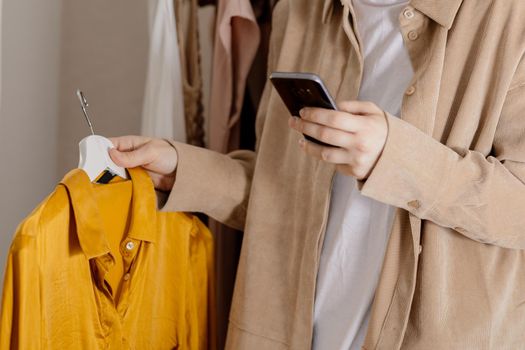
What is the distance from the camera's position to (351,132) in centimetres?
80

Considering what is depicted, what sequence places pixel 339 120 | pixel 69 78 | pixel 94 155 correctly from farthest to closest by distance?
pixel 69 78 < pixel 94 155 < pixel 339 120

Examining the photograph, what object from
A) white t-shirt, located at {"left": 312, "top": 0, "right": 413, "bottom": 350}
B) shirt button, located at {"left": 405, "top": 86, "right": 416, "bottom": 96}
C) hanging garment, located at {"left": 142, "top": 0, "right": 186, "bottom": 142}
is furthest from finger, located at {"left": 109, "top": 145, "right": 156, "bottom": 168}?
shirt button, located at {"left": 405, "top": 86, "right": 416, "bottom": 96}

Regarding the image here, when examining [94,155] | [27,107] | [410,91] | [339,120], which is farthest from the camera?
[27,107]

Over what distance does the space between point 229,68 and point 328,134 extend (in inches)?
20.1

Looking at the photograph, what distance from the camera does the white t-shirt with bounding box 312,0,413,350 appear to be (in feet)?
3.21

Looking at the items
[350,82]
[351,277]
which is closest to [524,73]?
[350,82]

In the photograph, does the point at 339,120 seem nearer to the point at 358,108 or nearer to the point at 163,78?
the point at 358,108

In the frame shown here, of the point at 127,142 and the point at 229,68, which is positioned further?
the point at 229,68

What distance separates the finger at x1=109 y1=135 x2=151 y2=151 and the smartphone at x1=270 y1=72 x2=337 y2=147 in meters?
0.33

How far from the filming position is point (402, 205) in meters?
0.87

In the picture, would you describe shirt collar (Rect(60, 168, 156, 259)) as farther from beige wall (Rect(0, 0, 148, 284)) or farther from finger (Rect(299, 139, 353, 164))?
beige wall (Rect(0, 0, 148, 284))

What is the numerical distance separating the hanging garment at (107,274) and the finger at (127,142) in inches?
1.7

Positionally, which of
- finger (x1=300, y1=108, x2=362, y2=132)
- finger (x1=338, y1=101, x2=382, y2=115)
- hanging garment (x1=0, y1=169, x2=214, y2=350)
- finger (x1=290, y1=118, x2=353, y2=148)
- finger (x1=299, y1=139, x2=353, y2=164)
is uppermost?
finger (x1=338, y1=101, x2=382, y2=115)

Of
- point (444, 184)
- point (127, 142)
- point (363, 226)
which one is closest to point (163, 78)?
point (127, 142)
